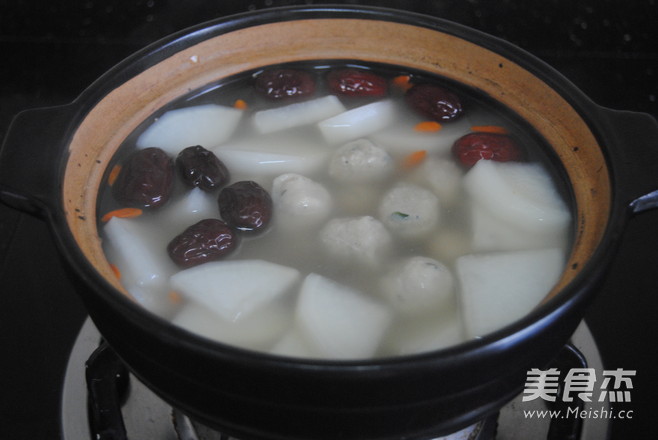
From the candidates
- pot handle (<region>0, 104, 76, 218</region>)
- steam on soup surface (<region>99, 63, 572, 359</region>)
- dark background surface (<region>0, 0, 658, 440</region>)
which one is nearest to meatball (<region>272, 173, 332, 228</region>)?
steam on soup surface (<region>99, 63, 572, 359</region>)

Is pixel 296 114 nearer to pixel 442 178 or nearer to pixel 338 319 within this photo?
pixel 442 178

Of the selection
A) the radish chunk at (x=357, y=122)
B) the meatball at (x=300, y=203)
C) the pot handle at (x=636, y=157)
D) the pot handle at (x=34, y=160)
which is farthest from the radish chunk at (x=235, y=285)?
the pot handle at (x=636, y=157)

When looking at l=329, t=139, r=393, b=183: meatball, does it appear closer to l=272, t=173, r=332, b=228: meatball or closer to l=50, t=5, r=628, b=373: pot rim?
l=272, t=173, r=332, b=228: meatball

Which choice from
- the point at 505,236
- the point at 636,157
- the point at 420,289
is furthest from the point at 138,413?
the point at 636,157

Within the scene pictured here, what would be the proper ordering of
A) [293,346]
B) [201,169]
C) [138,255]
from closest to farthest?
[293,346]
[138,255]
[201,169]

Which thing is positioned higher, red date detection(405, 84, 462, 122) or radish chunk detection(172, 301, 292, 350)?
red date detection(405, 84, 462, 122)

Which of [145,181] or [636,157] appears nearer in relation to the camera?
[636,157]

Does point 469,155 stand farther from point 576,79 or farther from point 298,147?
point 576,79
